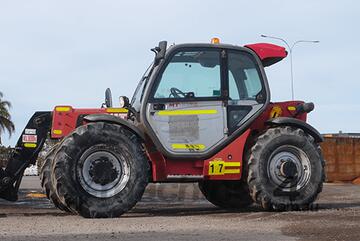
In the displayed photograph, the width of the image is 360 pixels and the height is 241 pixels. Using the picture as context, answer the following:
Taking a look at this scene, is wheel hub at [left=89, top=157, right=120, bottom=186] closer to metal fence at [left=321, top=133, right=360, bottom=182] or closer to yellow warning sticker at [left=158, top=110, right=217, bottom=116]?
yellow warning sticker at [left=158, top=110, right=217, bottom=116]

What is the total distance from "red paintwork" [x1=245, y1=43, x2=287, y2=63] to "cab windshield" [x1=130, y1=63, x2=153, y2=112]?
5.63 feet

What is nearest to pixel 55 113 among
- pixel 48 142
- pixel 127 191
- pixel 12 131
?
pixel 48 142

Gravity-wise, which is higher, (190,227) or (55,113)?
(55,113)

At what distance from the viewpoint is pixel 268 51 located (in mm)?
9500

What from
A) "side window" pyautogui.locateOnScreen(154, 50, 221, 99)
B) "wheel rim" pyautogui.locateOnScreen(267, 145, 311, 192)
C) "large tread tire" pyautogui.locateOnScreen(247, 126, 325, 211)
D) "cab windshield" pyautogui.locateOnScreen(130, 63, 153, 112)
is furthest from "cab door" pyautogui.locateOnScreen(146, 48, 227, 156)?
"wheel rim" pyautogui.locateOnScreen(267, 145, 311, 192)

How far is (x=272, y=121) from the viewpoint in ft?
29.9

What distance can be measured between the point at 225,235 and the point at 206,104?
3125 millimetres

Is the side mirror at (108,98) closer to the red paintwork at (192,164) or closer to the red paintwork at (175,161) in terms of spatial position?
the red paintwork at (175,161)

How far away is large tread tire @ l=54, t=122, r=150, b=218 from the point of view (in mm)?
7949

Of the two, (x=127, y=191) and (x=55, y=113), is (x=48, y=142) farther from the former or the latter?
(x=127, y=191)

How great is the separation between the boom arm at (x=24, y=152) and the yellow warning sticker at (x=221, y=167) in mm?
2691

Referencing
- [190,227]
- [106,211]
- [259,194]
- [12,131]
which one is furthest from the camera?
[12,131]

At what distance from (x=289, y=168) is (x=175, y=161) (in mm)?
1781

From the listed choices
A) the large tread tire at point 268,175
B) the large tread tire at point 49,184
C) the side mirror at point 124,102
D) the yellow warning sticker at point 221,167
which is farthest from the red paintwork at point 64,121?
the large tread tire at point 268,175
